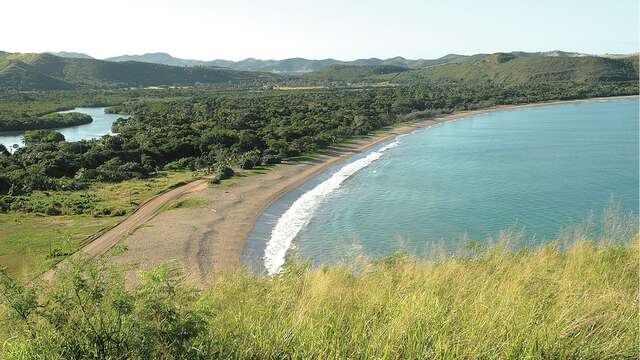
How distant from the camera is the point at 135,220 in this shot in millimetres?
37062

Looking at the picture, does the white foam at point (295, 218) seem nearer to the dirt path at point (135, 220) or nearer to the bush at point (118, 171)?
the dirt path at point (135, 220)

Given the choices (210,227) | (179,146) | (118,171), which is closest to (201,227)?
(210,227)

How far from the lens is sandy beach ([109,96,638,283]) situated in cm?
2856

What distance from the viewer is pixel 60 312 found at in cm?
680

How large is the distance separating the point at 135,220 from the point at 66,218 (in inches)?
214

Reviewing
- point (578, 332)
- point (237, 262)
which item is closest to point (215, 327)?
point (578, 332)

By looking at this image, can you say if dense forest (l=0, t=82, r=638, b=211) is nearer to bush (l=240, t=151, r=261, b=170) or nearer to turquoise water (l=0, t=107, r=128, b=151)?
bush (l=240, t=151, r=261, b=170)

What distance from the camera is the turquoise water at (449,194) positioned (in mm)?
34375

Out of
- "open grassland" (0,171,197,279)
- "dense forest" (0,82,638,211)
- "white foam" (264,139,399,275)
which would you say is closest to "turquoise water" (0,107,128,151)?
"dense forest" (0,82,638,211)

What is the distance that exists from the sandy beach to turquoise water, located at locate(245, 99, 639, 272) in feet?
4.94

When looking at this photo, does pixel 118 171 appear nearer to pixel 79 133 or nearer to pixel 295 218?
pixel 295 218

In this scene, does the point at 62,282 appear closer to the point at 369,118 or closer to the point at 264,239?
the point at 264,239

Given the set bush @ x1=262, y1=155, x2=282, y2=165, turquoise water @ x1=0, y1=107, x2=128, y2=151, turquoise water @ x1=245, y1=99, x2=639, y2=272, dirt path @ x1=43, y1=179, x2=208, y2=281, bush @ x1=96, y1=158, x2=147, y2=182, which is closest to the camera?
dirt path @ x1=43, y1=179, x2=208, y2=281

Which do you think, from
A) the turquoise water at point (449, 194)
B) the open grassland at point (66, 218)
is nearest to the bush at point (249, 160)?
the open grassland at point (66, 218)
